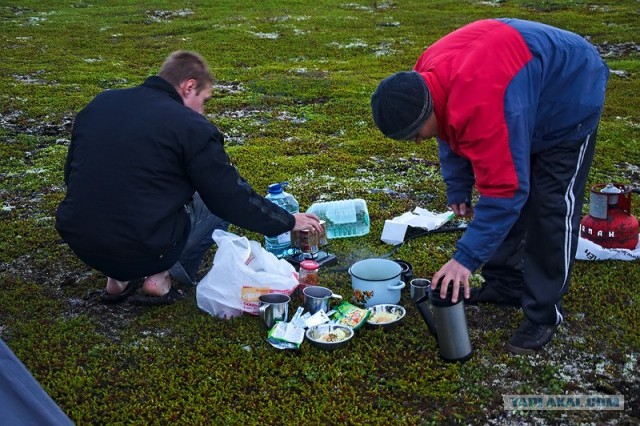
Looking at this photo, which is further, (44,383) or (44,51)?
(44,51)

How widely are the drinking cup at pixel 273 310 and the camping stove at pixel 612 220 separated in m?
2.89

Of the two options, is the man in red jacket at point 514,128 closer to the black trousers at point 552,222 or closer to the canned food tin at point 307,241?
the black trousers at point 552,222

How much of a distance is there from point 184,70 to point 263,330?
1.94 m

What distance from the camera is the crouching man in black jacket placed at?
458 cm

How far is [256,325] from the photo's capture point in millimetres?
5008

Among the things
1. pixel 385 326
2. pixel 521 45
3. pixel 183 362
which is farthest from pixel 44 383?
pixel 521 45

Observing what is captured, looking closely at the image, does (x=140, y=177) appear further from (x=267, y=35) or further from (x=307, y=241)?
(x=267, y=35)

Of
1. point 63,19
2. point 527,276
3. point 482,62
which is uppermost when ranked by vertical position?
point 482,62

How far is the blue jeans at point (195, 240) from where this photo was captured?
5387mm

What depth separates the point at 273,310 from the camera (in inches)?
191

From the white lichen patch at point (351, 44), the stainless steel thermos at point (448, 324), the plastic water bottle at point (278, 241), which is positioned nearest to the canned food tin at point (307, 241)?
the plastic water bottle at point (278, 241)

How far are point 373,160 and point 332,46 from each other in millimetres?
10984

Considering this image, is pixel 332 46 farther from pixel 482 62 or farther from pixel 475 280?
pixel 482 62

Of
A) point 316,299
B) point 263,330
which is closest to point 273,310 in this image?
point 263,330
